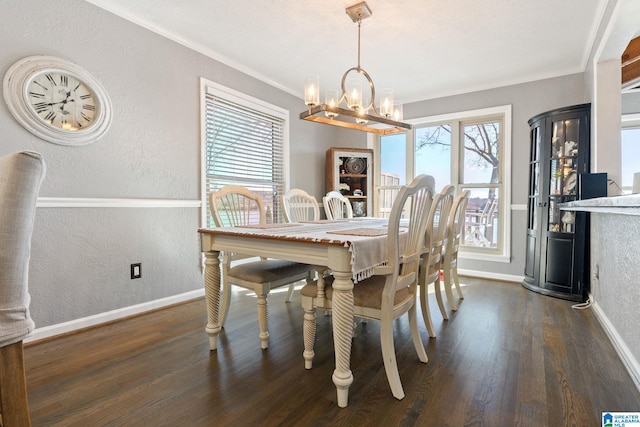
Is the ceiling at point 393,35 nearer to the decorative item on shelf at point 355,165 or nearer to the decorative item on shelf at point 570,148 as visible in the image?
the decorative item on shelf at point 570,148

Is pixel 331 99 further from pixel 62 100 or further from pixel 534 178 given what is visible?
pixel 534 178

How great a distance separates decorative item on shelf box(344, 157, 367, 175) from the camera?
4.59m

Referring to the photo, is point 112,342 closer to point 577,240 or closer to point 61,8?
point 61,8

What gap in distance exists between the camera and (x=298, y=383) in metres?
1.55

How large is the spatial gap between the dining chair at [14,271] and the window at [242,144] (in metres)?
2.26

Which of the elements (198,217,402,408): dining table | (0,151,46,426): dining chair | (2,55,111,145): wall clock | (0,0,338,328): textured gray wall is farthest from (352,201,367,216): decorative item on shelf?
(0,151,46,426): dining chair

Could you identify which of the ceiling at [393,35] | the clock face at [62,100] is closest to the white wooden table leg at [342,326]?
the ceiling at [393,35]

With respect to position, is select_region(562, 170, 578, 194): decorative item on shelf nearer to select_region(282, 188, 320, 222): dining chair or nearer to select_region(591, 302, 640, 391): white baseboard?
select_region(591, 302, 640, 391): white baseboard

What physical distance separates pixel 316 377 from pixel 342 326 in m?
0.43

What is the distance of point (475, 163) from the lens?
160 inches

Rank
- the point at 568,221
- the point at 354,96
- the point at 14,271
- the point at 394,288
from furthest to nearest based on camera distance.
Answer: the point at 568,221
the point at 354,96
the point at 394,288
the point at 14,271

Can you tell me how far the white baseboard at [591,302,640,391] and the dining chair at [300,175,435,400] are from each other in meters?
1.00

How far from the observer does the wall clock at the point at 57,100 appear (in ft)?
6.39

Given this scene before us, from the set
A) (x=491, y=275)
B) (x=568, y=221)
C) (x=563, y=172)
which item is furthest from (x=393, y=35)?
(x=491, y=275)
